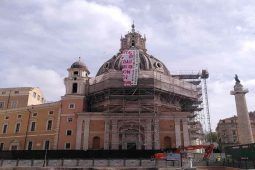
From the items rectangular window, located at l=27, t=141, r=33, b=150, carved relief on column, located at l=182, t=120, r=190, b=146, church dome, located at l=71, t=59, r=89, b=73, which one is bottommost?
rectangular window, located at l=27, t=141, r=33, b=150

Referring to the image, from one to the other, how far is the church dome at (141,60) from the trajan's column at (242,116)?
1631 centimetres

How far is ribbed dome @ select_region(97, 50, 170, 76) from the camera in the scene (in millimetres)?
50406

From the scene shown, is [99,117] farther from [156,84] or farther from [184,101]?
[184,101]

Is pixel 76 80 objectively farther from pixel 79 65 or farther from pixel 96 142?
pixel 96 142

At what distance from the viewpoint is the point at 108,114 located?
4281 cm

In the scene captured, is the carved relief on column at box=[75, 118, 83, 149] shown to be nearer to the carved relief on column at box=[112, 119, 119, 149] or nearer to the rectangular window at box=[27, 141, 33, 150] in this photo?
the carved relief on column at box=[112, 119, 119, 149]

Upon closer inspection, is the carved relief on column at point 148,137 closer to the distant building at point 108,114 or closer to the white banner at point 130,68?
the distant building at point 108,114

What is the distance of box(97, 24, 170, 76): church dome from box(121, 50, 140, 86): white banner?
3.57 m

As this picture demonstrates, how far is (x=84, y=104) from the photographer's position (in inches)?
1839

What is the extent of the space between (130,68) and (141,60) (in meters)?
6.06

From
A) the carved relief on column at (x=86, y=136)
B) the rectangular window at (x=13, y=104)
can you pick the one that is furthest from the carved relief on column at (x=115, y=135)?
the rectangular window at (x=13, y=104)


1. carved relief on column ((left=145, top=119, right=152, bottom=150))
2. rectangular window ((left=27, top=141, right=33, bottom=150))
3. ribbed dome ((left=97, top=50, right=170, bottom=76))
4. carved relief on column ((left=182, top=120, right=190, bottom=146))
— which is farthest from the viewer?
ribbed dome ((left=97, top=50, right=170, bottom=76))

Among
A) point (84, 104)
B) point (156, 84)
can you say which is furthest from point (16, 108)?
point (156, 84)

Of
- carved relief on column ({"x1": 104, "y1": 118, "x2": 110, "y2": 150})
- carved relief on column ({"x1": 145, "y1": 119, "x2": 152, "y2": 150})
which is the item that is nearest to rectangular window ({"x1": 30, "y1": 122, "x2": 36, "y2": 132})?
carved relief on column ({"x1": 104, "y1": 118, "x2": 110, "y2": 150})
